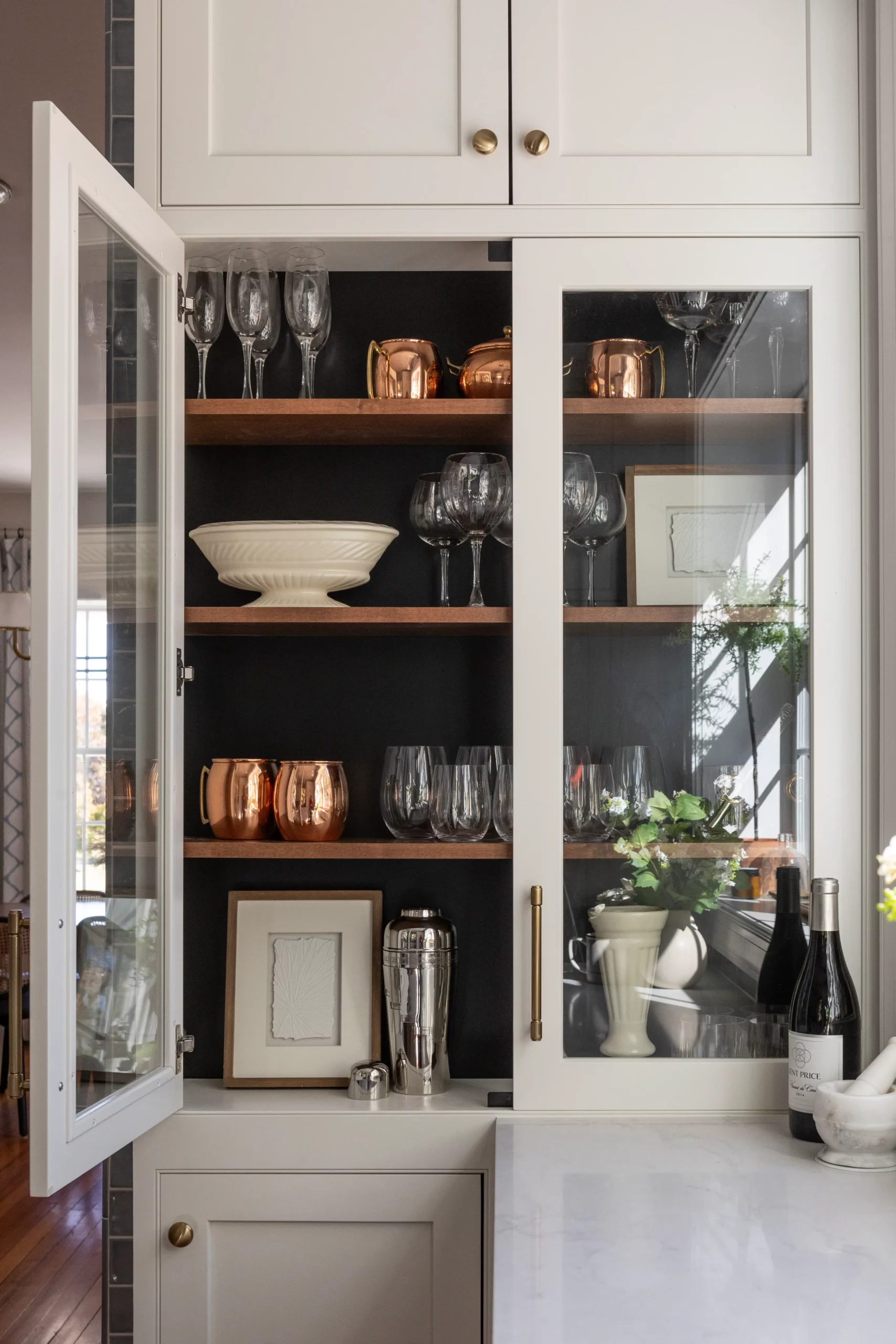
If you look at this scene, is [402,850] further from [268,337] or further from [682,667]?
→ [268,337]

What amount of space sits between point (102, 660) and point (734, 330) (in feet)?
3.35

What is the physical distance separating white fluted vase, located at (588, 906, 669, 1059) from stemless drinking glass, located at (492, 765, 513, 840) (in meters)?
0.17

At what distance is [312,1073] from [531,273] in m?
1.25

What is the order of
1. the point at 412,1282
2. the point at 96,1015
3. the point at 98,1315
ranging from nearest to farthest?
the point at 96,1015
the point at 412,1282
the point at 98,1315

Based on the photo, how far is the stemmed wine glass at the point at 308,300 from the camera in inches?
69.9

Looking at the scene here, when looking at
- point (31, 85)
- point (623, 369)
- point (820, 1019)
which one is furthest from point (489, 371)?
point (31, 85)

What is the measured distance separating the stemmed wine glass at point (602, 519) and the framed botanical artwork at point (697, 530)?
0.01 meters

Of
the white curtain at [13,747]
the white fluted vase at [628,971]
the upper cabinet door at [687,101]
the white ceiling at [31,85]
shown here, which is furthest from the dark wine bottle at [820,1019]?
the white curtain at [13,747]

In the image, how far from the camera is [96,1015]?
4.70ft

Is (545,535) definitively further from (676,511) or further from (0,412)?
(0,412)

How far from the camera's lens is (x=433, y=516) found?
1.80 metres

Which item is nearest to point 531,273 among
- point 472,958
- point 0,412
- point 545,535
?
point 545,535

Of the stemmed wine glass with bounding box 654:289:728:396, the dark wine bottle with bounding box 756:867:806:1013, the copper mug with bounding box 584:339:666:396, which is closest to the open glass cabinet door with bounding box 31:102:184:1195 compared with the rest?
the copper mug with bounding box 584:339:666:396

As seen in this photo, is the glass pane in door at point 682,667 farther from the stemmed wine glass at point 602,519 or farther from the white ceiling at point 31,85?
the white ceiling at point 31,85
